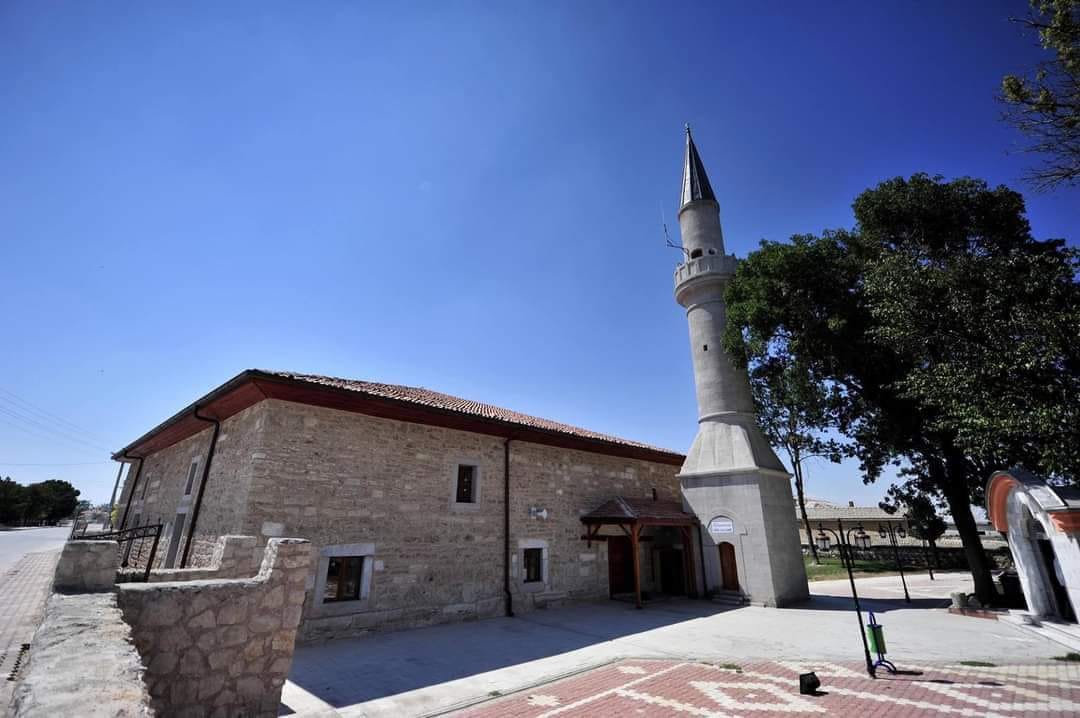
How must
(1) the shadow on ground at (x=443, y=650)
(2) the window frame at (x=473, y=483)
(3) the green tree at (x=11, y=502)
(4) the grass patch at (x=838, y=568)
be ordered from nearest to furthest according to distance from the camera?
(1) the shadow on ground at (x=443, y=650) < (2) the window frame at (x=473, y=483) < (4) the grass patch at (x=838, y=568) < (3) the green tree at (x=11, y=502)

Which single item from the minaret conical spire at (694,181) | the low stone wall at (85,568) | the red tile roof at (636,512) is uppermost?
the minaret conical spire at (694,181)

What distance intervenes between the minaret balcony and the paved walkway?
17.7 metres

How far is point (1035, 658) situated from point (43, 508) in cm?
7956

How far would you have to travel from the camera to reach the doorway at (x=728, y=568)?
14.1 meters

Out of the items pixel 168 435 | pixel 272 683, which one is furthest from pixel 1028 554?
pixel 168 435

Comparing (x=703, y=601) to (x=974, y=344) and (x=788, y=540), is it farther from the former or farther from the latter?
Result: (x=974, y=344)

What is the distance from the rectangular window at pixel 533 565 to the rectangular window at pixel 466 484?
7.96 ft

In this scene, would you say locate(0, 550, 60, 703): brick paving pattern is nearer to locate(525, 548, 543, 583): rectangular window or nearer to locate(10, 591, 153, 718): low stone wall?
locate(10, 591, 153, 718): low stone wall

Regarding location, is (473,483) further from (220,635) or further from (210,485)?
(220,635)

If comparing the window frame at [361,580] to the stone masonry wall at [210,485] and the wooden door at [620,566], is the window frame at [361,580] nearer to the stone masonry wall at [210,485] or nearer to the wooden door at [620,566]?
the stone masonry wall at [210,485]

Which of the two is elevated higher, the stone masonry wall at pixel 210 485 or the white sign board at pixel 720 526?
the stone masonry wall at pixel 210 485

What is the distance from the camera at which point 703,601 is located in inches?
557

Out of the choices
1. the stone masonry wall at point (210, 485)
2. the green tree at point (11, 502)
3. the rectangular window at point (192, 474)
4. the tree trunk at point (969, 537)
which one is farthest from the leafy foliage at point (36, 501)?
the tree trunk at point (969, 537)

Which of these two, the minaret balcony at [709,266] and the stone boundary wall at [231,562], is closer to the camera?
the stone boundary wall at [231,562]
